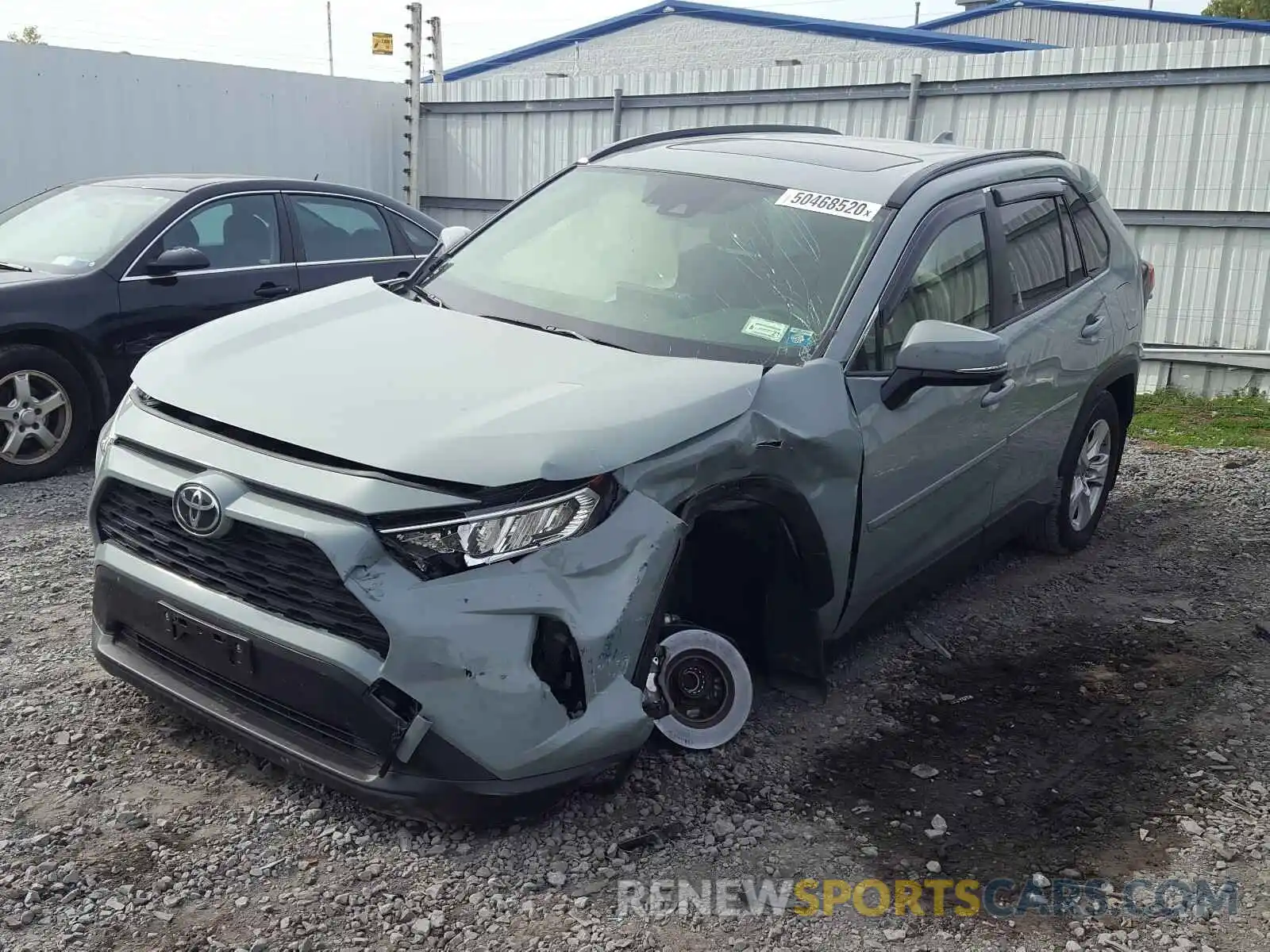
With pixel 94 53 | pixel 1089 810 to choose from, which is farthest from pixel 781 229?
pixel 94 53

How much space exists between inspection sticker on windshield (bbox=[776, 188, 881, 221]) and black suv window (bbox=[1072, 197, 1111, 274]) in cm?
172

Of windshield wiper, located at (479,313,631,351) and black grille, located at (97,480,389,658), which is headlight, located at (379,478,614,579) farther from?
windshield wiper, located at (479,313,631,351)

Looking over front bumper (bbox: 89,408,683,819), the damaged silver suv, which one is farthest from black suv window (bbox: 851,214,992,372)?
front bumper (bbox: 89,408,683,819)

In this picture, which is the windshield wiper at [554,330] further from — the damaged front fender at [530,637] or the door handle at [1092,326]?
the door handle at [1092,326]

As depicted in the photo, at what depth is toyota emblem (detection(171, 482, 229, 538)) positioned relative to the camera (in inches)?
115

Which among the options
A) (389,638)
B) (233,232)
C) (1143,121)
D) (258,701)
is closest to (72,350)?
(233,232)

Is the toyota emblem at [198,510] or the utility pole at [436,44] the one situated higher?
the utility pole at [436,44]

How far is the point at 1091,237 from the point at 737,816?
134 inches

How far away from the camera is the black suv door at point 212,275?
21.4ft

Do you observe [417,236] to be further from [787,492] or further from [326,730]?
[326,730]

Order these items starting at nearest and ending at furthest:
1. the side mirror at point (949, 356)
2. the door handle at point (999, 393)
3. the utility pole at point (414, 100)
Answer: the side mirror at point (949, 356) → the door handle at point (999, 393) → the utility pole at point (414, 100)

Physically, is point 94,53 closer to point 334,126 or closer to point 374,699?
point 334,126

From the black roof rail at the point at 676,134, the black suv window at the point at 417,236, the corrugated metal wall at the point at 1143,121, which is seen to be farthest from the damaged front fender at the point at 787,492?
the corrugated metal wall at the point at 1143,121

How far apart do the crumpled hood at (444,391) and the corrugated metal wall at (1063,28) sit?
28.3m
